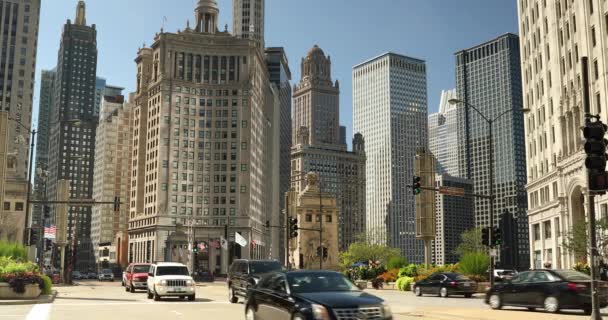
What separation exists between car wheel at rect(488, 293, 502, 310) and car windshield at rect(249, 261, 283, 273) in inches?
345

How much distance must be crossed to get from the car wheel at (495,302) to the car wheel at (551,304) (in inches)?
89.0

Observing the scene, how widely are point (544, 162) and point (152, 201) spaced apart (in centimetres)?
10033

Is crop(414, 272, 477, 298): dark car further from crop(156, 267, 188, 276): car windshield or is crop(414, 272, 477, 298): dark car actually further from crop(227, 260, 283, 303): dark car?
crop(156, 267, 188, 276): car windshield

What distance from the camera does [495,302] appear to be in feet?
81.1

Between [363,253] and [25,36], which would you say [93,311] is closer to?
[363,253]

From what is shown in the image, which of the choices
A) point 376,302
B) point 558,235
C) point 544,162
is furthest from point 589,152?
point 544,162

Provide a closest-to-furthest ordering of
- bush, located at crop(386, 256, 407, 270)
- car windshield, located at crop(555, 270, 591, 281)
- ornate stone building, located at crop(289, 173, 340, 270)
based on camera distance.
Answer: car windshield, located at crop(555, 270, 591, 281), bush, located at crop(386, 256, 407, 270), ornate stone building, located at crop(289, 173, 340, 270)

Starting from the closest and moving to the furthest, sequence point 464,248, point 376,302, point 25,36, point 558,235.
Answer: point 376,302
point 558,235
point 464,248
point 25,36

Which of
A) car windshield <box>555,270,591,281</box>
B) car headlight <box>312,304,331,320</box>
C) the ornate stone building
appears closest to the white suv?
car windshield <box>555,270,591,281</box>

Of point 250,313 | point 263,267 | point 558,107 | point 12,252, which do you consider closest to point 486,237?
point 263,267

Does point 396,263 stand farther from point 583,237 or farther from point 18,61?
point 18,61

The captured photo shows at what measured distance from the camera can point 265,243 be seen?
17962 centimetres

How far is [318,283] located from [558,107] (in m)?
61.8

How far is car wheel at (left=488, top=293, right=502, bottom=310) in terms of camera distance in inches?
966
